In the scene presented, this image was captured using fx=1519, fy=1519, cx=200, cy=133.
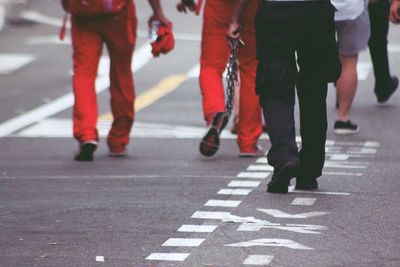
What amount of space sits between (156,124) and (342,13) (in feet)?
8.40

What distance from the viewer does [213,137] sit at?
11.1 meters

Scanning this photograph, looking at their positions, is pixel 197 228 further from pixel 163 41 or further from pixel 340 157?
pixel 163 41

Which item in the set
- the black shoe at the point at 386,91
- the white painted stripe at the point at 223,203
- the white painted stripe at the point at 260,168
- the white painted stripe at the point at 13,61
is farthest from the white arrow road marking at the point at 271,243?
the white painted stripe at the point at 13,61

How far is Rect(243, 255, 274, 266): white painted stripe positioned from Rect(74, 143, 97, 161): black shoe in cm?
419

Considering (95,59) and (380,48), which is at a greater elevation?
(95,59)

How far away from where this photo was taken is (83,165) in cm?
1116

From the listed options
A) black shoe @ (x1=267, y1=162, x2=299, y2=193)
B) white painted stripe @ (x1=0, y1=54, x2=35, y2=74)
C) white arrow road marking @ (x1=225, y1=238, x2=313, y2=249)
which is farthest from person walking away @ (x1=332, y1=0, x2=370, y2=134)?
white painted stripe @ (x1=0, y1=54, x2=35, y2=74)

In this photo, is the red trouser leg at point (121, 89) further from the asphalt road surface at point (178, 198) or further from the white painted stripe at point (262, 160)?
the white painted stripe at point (262, 160)

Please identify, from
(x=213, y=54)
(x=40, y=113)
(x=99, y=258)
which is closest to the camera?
(x=99, y=258)

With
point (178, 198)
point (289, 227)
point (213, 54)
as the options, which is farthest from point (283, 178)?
point (213, 54)

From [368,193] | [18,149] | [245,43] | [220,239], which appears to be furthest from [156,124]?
[220,239]

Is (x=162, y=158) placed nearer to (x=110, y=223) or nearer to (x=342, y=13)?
(x=342, y=13)

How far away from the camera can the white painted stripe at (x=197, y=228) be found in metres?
8.09

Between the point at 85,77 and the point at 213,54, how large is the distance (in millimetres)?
1024
